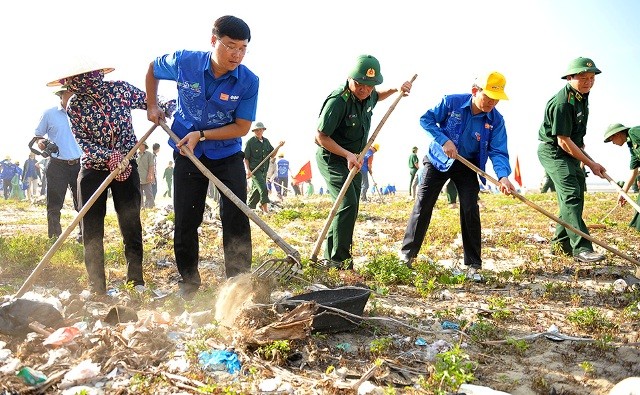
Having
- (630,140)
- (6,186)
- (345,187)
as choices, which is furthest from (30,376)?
(6,186)

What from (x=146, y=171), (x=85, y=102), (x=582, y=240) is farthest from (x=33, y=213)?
(x=582, y=240)

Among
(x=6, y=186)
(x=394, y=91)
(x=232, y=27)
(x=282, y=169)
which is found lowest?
(x=6, y=186)

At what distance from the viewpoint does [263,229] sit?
3.80 metres

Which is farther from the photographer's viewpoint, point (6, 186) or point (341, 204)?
point (6, 186)

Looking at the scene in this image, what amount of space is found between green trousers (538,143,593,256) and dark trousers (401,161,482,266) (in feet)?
3.46

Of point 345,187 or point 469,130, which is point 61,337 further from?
point 469,130

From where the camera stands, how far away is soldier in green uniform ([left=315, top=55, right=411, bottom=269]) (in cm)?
492

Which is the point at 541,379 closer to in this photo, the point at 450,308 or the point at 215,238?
Answer: the point at 450,308

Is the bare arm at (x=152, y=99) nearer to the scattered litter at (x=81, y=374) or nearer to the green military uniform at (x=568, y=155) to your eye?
the scattered litter at (x=81, y=374)

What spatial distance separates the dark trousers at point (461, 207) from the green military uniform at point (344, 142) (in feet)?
2.41

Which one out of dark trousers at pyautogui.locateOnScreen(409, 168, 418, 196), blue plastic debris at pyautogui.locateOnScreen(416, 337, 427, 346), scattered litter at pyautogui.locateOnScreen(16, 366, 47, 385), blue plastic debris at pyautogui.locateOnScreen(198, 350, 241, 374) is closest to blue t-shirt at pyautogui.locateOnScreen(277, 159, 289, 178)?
dark trousers at pyautogui.locateOnScreen(409, 168, 418, 196)

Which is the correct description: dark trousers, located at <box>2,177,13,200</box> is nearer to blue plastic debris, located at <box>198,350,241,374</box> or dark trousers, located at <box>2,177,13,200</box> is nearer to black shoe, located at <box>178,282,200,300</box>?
black shoe, located at <box>178,282,200,300</box>

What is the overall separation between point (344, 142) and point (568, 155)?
271 cm

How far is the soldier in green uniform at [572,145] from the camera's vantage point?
5621mm
